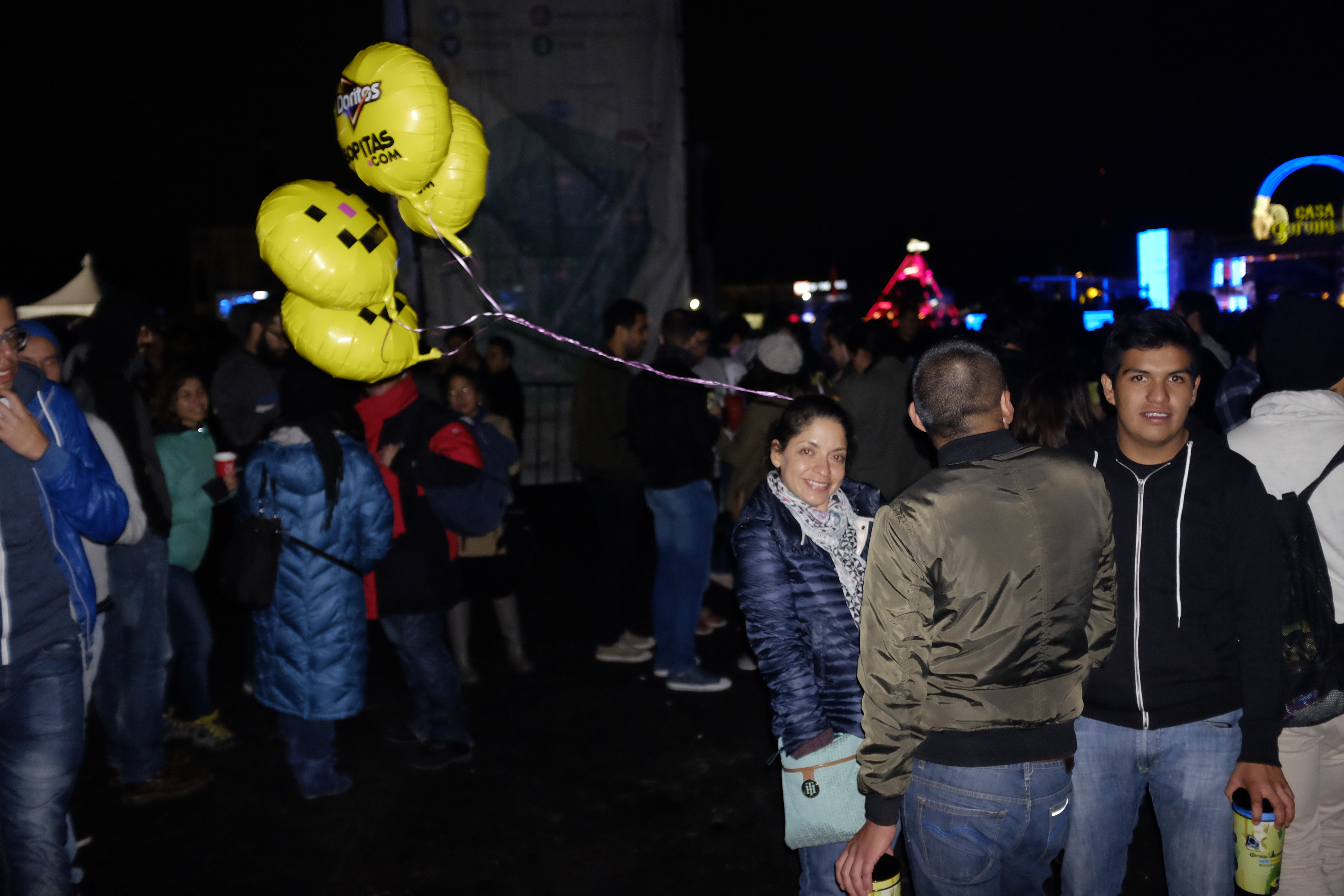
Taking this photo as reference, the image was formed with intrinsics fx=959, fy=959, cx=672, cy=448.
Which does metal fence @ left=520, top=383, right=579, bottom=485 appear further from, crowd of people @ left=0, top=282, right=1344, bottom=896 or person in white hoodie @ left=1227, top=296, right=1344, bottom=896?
person in white hoodie @ left=1227, top=296, right=1344, bottom=896

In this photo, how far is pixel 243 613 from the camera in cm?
589

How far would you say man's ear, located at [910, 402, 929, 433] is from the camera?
2.38 meters

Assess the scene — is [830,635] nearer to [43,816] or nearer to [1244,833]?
[1244,833]

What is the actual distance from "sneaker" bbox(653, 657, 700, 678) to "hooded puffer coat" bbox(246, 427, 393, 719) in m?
1.97

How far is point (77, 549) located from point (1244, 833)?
343 cm

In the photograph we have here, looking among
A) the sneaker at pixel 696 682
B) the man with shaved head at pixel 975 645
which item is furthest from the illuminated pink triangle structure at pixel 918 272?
the man with shaved head at pixel 975 645

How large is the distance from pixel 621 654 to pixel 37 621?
3.66 m

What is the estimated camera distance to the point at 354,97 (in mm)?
3605

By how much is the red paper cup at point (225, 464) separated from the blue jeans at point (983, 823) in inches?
142

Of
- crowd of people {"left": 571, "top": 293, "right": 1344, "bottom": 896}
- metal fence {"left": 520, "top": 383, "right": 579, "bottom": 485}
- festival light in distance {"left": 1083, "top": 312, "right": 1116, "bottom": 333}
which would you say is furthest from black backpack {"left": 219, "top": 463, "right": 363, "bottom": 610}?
festival light in distance {"left": 1083, "top": 312, "right": 1116, "bottom": 333}

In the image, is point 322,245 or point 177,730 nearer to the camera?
point 322,245

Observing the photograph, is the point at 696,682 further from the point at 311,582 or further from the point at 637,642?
the point at 311,582

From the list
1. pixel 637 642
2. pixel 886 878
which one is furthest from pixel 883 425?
pixel 886 878

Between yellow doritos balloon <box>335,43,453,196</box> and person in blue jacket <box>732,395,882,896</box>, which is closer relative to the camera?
person in blue jacket <box>732,395,882,896</box>
